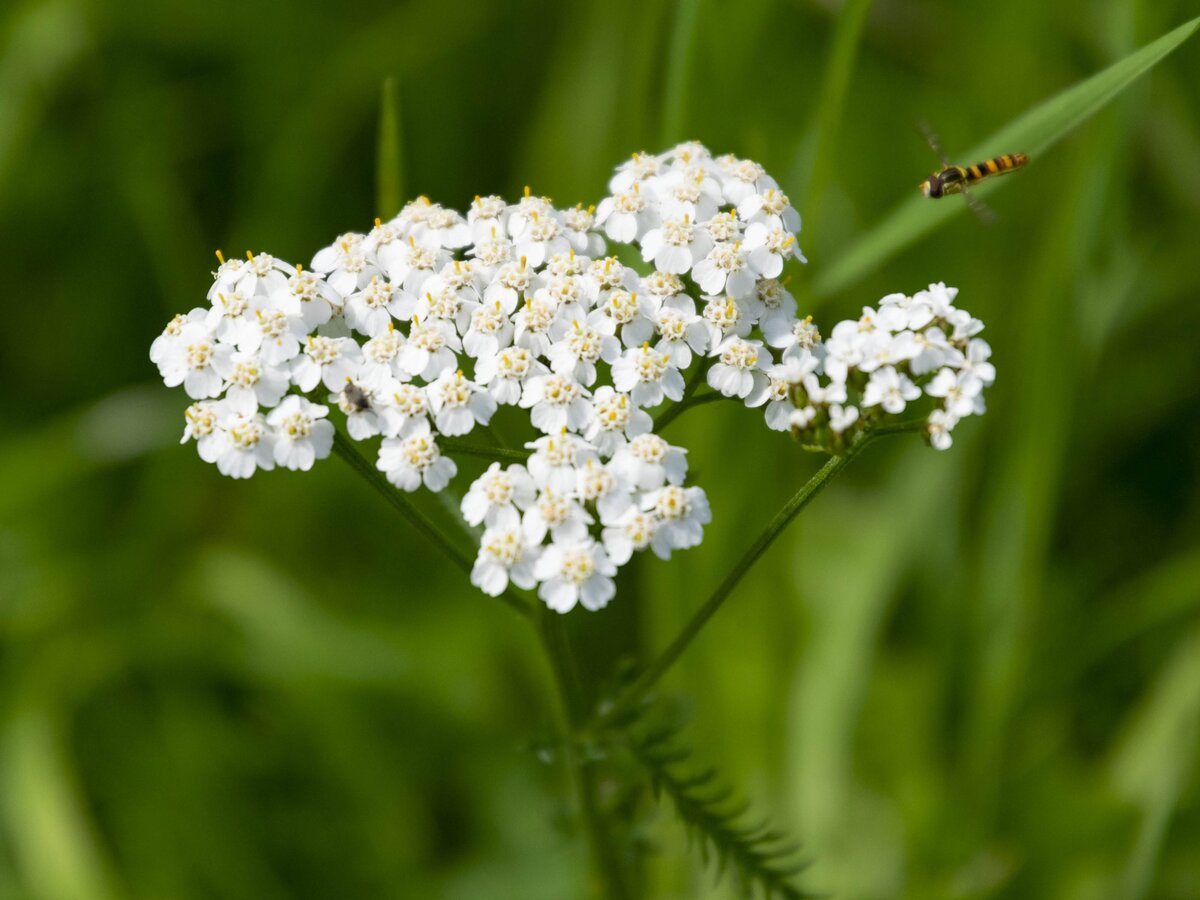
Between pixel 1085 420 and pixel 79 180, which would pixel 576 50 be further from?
pixel 1085 420

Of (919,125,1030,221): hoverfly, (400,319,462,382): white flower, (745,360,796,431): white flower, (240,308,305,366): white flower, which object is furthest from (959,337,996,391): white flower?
(240,308,305,366): white flower

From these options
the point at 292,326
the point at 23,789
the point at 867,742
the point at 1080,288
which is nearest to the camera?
the point at 292,326

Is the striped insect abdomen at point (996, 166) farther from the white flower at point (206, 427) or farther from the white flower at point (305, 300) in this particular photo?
the white flower at point (206, 427)

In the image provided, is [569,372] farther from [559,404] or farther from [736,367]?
[736,367]

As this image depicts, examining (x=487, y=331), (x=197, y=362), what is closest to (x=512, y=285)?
(x=487, y=331)

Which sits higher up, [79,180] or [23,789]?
[79,180]

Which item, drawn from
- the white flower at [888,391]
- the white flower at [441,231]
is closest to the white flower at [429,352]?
the white flower at [441,231]

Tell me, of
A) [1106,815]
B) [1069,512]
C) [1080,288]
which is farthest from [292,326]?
[1069,512]
